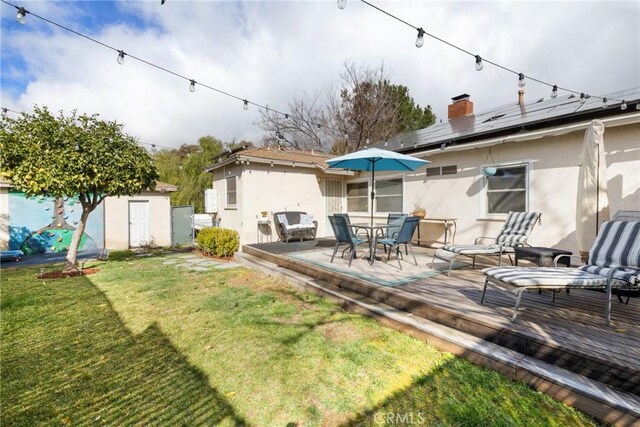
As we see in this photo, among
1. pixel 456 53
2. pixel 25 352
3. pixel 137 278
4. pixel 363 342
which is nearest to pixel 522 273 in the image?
pixel 363 342

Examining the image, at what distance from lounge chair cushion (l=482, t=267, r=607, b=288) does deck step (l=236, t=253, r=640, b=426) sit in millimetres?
699

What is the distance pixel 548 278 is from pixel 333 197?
8909mm

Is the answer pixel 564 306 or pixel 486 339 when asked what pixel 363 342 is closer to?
pixel 486 339

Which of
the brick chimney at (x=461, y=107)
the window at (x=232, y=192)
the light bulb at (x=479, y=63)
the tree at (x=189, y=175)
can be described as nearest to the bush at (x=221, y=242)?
the window at (x=232, y=192)

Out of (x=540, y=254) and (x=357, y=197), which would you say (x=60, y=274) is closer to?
(x=357, y=197)

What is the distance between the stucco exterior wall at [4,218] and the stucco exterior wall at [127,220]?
276cm

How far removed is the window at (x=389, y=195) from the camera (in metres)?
9.46

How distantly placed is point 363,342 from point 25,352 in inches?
149

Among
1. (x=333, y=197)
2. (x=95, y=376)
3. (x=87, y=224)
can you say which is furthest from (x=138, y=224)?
(x=95, y=376)

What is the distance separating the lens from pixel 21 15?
16.1ft

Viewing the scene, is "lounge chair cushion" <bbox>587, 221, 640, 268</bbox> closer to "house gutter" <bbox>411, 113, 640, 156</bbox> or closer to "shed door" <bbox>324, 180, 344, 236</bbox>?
"house gutter" <bbox>411, 113, 640, 156</bbox>

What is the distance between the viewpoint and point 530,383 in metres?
2.39

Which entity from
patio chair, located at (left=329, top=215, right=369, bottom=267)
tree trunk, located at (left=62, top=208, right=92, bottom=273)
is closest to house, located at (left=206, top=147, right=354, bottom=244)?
tree trunk, located at (left=62, top=208, right=92, bottom=273)

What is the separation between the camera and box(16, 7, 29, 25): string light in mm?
4891
